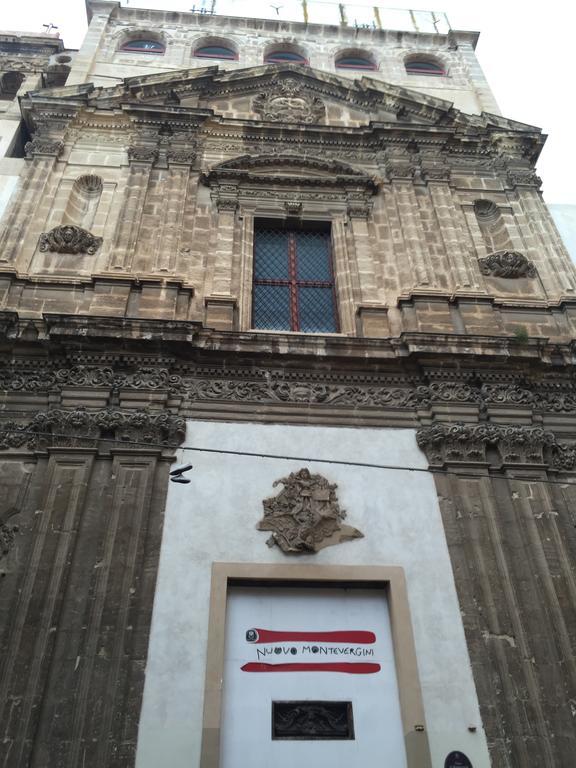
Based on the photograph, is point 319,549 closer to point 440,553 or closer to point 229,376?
point 440,553

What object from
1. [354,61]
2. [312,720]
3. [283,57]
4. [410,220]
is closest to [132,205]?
[410,220]

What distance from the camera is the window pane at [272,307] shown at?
424 inches

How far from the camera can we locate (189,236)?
11.3 meters

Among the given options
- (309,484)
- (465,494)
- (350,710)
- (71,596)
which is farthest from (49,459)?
(465,494)

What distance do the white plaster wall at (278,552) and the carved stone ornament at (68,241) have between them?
4271 millimetres

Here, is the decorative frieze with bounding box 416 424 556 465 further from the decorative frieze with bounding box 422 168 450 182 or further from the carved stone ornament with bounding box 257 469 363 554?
the decorative frieze with bounding box 422 168 450 182

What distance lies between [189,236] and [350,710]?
26.0ft

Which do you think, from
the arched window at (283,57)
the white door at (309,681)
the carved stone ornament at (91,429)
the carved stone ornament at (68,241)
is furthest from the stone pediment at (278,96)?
the white door at (309,681)

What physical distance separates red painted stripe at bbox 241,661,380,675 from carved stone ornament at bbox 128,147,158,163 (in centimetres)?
931

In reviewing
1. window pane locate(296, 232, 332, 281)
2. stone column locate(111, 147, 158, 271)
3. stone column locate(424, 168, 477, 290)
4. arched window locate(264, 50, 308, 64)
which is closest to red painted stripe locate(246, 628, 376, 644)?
stone column locate(424, 168, 477, 290)

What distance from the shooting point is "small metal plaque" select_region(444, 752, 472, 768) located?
659 cm

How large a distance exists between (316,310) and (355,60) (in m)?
9.62

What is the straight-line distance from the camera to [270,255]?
11844 mm

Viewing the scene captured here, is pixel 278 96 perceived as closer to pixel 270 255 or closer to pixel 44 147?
pixel 270 255
